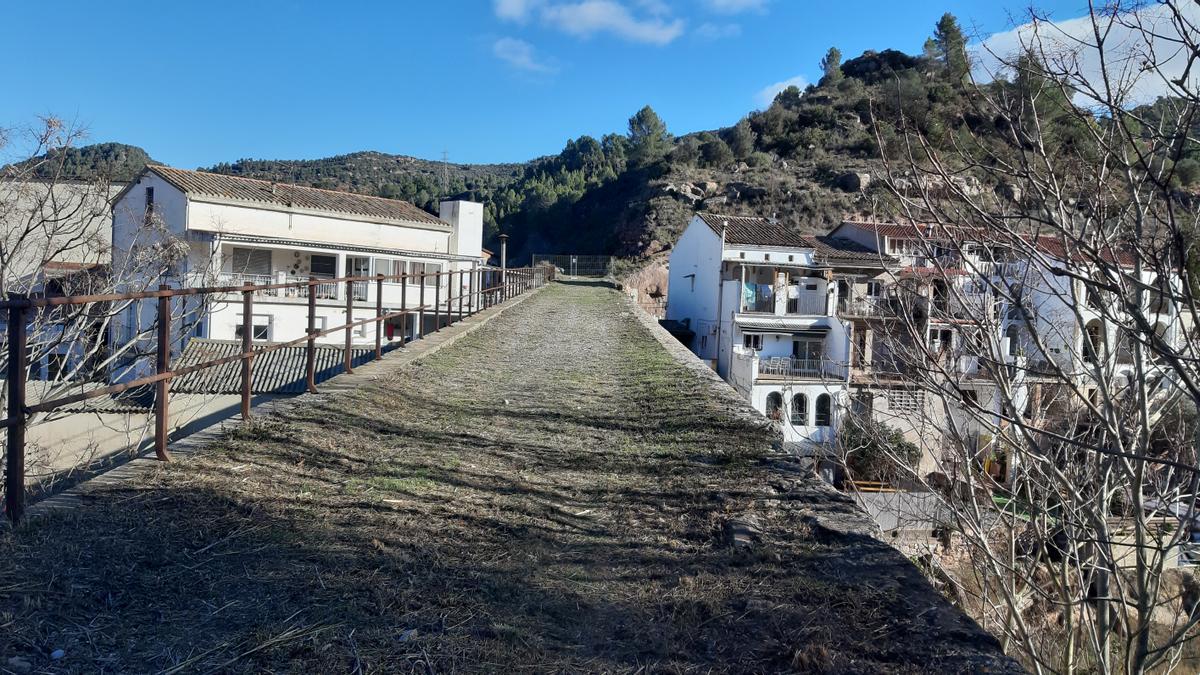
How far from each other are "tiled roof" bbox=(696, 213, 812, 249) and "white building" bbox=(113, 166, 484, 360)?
1081cm

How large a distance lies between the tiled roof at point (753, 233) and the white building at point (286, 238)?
35.5 ft

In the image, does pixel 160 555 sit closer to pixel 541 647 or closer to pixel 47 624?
pixel 47 624

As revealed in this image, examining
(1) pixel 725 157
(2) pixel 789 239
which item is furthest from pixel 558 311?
(1) pixel 725 157

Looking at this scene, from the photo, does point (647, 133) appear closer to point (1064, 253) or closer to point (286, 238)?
point (286, 238)

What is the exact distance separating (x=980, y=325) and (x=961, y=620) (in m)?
2.98

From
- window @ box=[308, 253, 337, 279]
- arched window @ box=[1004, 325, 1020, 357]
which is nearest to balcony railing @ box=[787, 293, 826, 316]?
window @ box=[308, 253, 337, 279]

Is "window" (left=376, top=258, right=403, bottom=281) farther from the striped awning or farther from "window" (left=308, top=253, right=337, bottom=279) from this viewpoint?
the striped awning

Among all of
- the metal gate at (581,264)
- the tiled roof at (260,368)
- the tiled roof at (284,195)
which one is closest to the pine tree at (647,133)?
the metal gate at (581,264)

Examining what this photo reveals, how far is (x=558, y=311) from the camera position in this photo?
69.2 feet

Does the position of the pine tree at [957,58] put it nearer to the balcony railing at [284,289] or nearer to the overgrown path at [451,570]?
the overgrown path at [451,570]

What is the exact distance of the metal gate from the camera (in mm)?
52581

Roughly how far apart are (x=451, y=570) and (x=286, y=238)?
103ft

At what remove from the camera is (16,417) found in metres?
3.03

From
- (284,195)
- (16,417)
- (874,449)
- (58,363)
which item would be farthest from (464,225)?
(16,417)
